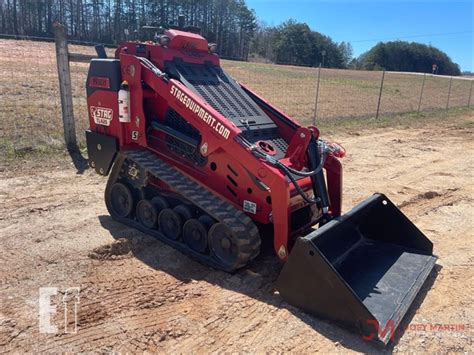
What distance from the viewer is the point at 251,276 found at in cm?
414

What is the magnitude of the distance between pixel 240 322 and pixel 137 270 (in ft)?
4.07

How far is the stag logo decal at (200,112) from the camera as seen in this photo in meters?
4.13

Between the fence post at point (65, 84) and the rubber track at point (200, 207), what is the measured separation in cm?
331

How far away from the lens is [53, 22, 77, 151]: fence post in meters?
7.75

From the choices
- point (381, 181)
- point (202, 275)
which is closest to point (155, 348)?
point (202, 275)

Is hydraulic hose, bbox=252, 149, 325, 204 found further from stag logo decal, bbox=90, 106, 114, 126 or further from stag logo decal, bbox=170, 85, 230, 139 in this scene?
stag logo decal, bbox=90, 106, 114, 126

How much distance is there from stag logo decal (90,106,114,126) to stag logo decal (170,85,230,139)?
1096 millimetres

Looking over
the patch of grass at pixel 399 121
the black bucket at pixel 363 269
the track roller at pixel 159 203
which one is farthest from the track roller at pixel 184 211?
the patch of grass at pixel 399 121

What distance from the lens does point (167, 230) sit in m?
4.65

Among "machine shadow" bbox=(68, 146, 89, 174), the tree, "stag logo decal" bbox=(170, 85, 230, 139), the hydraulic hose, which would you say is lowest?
"machine shadow" bbox=(68, 146, 89, 174)

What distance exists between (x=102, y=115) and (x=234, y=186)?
2064mm

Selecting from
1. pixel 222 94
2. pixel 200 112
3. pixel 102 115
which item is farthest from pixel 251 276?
pixel 102 115

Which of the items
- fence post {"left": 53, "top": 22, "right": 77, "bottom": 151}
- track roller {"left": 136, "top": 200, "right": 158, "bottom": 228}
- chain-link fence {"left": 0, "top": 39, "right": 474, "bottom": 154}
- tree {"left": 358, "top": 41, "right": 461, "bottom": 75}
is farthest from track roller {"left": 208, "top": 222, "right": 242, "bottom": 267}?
tree {"left": 358, "top": 41, "right": 461, "bottom": 75}

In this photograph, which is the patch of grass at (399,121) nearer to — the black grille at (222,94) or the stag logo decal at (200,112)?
the black grille at (222,94)
